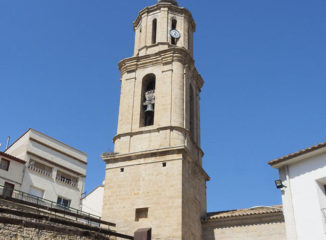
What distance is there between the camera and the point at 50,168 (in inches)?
1094

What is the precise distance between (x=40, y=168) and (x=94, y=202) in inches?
253

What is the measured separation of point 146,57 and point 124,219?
928 cm

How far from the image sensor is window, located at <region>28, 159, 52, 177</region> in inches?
1042

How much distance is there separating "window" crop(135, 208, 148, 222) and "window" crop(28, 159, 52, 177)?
10312 millimetres

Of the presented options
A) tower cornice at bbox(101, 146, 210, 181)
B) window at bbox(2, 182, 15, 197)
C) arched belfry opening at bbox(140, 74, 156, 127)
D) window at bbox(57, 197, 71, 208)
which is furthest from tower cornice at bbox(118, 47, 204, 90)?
window at bbox(57, 197, 71, 208)

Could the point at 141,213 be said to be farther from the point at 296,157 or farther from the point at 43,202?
the point at 296,157

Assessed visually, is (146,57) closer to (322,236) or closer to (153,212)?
(153,212)

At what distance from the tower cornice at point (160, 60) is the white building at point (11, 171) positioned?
8.51 m

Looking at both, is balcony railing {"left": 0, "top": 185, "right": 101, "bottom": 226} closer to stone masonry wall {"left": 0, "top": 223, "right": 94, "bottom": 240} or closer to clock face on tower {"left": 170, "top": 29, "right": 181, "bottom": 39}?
stone masonry wall {"left": 0, "top": 223, "right": 94, "bottom": 240}

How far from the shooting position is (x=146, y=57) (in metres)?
23.4

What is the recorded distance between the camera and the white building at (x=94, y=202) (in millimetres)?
31219

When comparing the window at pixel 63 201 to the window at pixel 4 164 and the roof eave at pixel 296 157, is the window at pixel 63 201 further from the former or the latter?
the roof eave at pixel 296 157

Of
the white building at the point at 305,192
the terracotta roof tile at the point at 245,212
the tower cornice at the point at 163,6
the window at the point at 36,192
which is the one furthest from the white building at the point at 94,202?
the white building at the point at 305,192

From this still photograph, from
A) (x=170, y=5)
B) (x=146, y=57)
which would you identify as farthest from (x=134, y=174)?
(x=170, y=5)
